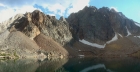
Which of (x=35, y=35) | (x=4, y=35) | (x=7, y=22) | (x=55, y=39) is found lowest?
(x=55, y=39)

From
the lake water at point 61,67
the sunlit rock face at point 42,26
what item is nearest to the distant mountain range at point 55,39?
the sunlit rock face at point 42,26

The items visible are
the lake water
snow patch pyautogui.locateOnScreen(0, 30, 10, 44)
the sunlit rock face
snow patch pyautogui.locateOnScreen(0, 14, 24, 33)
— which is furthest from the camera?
the sunlit rock face

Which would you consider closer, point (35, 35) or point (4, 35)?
point (4, 35)

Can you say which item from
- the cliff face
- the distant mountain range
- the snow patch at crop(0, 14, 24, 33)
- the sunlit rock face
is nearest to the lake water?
the cliff face

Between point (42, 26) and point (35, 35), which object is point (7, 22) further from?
point (42, 26)

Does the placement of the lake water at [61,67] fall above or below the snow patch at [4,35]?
below

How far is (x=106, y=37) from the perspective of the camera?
646 feet

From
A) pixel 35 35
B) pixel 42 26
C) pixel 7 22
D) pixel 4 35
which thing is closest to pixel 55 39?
pixel 42 26

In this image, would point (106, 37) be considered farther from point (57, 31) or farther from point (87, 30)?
point (57, 31)

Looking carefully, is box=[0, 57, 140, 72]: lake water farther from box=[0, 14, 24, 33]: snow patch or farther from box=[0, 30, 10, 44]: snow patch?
box=[0, 14, 24, 33]: snow patch

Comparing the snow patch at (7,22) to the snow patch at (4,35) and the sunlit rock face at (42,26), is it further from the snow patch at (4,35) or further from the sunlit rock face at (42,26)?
the snow patch at (4,35)

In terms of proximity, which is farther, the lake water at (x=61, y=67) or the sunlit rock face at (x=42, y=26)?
the sunlit rock face at (x=42, y=26)

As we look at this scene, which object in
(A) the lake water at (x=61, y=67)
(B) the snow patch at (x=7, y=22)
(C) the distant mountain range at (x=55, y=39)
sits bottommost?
(A) the lake water at (x=61, y=67)

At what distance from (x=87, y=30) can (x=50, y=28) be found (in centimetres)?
3928
